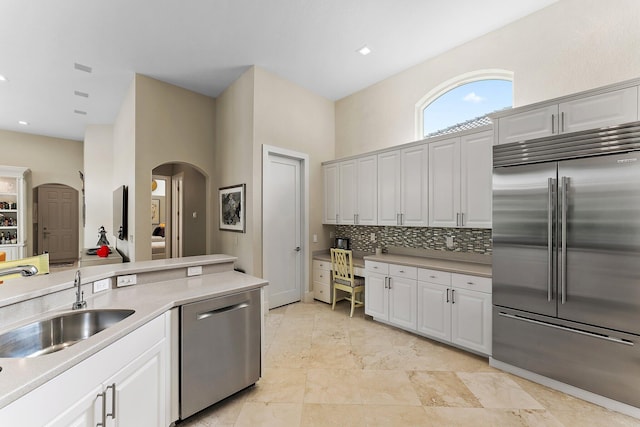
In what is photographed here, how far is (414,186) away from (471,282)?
4.48 feet

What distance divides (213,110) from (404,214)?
12.5ft

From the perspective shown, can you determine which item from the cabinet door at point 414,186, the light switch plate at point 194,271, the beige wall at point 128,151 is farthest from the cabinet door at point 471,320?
the beige wall at point 128,151

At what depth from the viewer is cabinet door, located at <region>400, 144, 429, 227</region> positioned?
3.50 m

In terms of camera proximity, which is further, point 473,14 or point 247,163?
point 247,163

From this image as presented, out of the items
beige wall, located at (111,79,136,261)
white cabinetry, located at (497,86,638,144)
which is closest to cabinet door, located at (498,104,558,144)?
white cabinetry, located at (497,86,638,144)

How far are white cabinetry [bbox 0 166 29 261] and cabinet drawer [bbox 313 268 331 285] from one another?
7380mm

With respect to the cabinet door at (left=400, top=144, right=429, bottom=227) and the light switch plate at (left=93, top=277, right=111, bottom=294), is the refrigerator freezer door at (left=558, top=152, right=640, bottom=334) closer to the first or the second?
the cabinet door at (left=400, top=144, right=429, bottom=227)

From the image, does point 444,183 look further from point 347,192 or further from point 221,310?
point 221,310

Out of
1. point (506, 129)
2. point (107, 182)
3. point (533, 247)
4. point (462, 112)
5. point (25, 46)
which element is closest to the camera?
point (533, 247)

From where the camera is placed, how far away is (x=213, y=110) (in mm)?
4992

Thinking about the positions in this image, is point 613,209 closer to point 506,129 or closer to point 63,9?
point 506,129

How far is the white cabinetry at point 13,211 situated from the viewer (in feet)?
21.5

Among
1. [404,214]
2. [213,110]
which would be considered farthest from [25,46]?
[404,214]

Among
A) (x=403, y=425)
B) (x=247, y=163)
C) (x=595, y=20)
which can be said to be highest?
(x=595, y=20)
